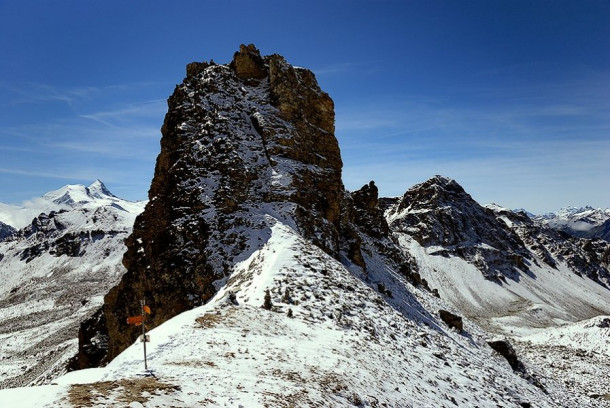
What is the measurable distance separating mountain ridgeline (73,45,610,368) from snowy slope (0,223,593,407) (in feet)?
15.3

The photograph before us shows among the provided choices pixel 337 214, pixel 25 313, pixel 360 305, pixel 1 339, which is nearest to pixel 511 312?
pixel 337 214

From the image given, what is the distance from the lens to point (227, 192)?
3122cm

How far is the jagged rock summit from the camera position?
2752 cm

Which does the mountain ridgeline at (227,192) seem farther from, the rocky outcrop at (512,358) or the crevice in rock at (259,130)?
the rocky outcrop at (512,358)

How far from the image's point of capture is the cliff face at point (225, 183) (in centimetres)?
2750

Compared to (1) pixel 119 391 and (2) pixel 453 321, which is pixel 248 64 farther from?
(1) pixel 119 391

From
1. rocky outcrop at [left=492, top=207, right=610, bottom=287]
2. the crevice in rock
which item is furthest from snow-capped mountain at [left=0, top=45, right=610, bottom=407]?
rocky outcrop at [left=492, top=207, right=610, bottom=287]

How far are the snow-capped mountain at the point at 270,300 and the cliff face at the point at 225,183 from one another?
0.15m

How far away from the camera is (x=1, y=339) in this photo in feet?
385

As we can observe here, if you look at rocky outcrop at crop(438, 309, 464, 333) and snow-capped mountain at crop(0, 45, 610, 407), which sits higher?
snow-capped mountain at crop(0, 45, 610, 407)

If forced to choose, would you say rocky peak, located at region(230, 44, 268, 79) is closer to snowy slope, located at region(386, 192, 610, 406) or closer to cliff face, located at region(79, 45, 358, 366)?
cliff face, located at region(79, 45, 358, 366)

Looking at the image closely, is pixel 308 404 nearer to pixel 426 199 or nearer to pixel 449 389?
pixel 449 389

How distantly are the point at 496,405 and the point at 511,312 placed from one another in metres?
109

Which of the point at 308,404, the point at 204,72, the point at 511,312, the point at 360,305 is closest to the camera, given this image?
the point at 308,404
